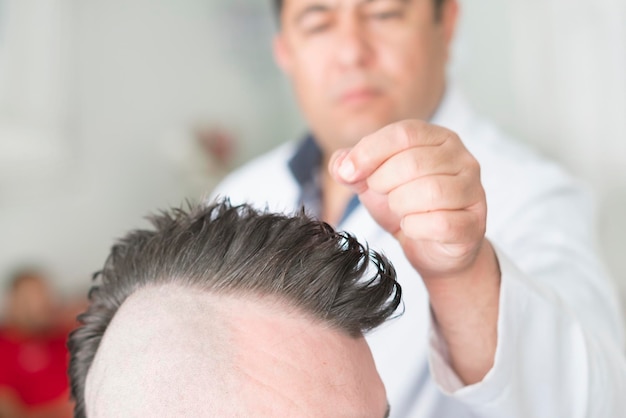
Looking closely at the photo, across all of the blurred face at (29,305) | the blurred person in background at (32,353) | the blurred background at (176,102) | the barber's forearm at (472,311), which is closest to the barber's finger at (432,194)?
the barber's forearm at (472,311)

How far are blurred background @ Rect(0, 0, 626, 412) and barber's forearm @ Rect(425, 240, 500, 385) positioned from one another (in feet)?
4.49

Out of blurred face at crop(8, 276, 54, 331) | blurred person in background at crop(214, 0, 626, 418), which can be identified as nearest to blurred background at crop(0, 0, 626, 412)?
blurred face at crop(8, 276, 54, 331)

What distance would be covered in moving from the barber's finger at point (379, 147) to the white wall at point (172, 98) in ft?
4.88

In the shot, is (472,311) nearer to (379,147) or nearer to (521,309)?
(521,309)

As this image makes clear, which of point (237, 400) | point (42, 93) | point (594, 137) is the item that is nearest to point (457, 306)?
point (237, 400)

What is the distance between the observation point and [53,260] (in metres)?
→ 2.90

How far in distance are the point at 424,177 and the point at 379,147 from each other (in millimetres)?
48

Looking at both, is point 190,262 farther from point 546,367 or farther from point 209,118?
point 209,118

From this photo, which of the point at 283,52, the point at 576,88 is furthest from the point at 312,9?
the point at 576,88

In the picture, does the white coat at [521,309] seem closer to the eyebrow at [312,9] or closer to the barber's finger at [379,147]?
the barber's finger at [379,147]

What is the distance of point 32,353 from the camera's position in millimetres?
2564

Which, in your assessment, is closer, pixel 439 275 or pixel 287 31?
pixel 439 275

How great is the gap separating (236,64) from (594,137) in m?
2.18

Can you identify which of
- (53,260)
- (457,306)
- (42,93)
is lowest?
(53,260)
